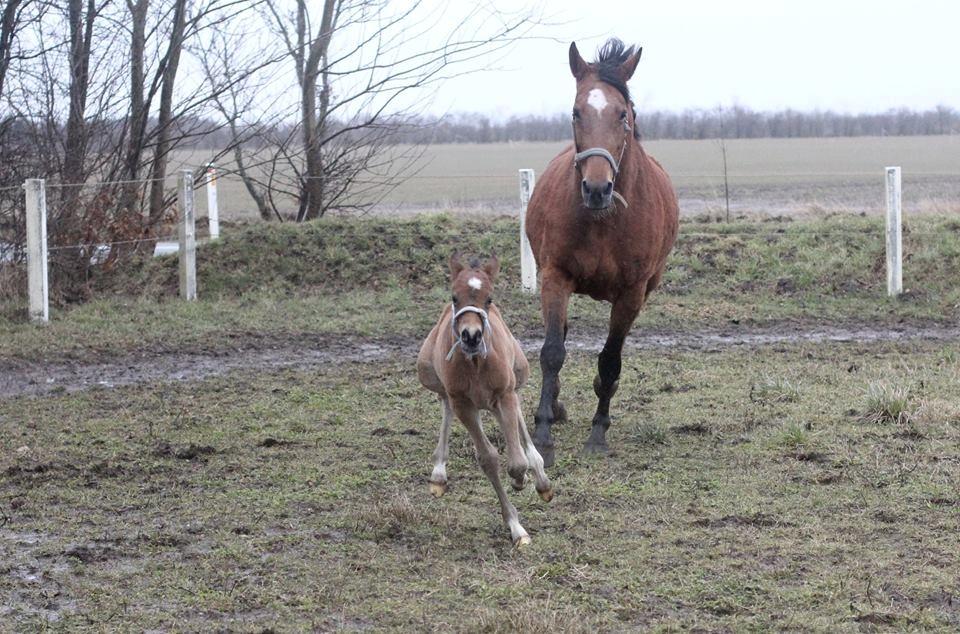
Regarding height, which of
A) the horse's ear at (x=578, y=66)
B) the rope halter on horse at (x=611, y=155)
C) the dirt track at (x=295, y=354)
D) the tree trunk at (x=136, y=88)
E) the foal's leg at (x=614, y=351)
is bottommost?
the dirt track at (x=295, y=354)

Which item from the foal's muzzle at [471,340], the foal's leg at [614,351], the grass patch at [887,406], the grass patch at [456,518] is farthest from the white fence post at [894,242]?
the foal's muzzle at [471,340]

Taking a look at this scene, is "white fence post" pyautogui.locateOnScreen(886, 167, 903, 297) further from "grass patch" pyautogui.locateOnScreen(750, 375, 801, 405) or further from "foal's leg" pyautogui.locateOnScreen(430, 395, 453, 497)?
"foal's leg" pyautogui.locateOnScreen(430, 395, 453, 497)

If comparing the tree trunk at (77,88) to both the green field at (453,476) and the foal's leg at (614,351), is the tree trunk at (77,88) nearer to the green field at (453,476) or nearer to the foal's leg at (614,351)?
the green field at (453,476)

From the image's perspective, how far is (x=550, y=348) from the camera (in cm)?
751

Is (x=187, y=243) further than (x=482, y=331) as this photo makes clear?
Yes

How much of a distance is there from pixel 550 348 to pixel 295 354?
4.10 m

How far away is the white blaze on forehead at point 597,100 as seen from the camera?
7223 millimetres

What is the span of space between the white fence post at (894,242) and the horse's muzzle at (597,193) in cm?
798

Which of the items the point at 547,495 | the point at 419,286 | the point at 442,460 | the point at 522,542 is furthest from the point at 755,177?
the point at 522,542

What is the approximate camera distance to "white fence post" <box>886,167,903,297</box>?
13.8 meters

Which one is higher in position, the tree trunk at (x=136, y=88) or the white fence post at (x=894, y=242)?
the tree trunk at (x=136, y=88)

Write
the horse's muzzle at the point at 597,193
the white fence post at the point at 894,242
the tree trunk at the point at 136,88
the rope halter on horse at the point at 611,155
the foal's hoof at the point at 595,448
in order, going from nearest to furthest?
the horse's muzzle at the point at 597,193 < the rope halter on horse at the point at 611,155 < the foal's hoof at the point at 595,448 < the white fence post at the point at 894,242 < the tree trunk at the point at 136,88

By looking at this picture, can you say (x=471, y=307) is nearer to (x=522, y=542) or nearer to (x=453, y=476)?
(x=522, y=542)

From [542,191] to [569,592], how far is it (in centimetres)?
420
